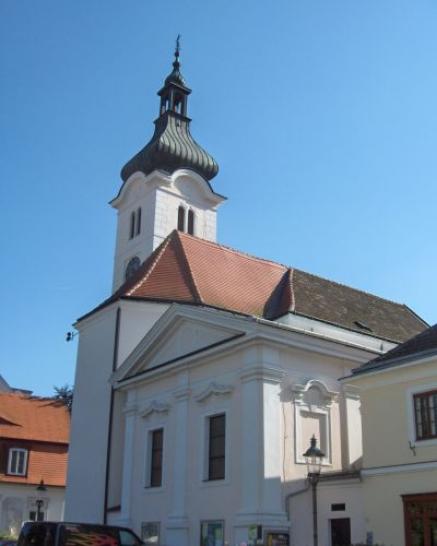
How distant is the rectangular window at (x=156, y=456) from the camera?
23181 millimetres

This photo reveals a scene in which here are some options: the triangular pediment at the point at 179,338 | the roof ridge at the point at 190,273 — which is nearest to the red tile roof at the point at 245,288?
the roof ridge at the point at 190,273

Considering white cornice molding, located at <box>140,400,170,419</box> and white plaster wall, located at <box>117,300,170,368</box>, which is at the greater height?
white plaster wall, located at <box>117,300,170,368</box>

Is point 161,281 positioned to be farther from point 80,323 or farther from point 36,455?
point 36,455

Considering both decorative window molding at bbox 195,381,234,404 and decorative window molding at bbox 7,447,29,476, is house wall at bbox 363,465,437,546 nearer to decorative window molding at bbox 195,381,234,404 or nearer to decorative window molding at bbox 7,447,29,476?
decorative window molding at bbox 195,381,234,404

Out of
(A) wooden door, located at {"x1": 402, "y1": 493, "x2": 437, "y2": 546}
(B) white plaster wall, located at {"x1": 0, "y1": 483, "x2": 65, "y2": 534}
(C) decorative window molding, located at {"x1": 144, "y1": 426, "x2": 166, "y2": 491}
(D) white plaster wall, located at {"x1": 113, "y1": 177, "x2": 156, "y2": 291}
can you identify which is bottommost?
(A) wooden door, located at {"x1": 402, "y1": 493, "x2": 437, "y2": 546}

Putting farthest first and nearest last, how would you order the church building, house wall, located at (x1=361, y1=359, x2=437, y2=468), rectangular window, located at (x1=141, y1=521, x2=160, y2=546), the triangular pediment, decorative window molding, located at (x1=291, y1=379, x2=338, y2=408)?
rectangular window, located at (x1=141, y1=521, x2=160, y2=546), the triangular pediment, decorative window molding, located at (x1=291, y1=379, x2=338, y2=408), the church building, house wall, located at (x1=361, y1=359, x2=437, y2=468)

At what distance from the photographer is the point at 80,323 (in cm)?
2970

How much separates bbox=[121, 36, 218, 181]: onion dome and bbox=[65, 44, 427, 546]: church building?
43.0ft

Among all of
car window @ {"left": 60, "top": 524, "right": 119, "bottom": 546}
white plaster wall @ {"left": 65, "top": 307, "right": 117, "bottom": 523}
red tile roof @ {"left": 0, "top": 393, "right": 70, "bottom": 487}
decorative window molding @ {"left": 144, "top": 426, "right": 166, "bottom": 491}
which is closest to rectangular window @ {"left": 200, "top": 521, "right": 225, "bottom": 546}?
decorative window molding @ {"left": 144, "top": 426, "right": 166, "bottom": 491}

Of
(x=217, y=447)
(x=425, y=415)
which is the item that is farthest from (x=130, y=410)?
(x=425, y=415)

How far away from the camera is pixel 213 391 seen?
69.9ft

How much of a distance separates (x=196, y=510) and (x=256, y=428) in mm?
3294

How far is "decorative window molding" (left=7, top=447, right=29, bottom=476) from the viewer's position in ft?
112

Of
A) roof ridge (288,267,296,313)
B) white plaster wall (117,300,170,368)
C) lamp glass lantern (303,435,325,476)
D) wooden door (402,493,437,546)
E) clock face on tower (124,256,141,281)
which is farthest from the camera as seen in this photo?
clock face on tower (124,256,141,281)
